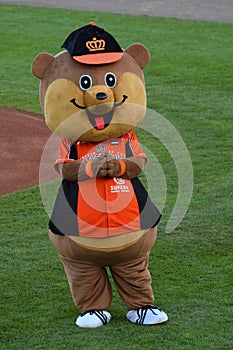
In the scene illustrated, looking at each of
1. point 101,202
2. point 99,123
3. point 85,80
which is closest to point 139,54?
point 85,80

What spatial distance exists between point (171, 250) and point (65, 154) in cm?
183

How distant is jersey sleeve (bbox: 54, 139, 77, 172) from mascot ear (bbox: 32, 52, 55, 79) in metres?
0.43

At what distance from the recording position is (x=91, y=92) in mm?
5637

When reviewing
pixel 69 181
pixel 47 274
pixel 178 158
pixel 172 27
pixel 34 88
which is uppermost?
pixel 172 27

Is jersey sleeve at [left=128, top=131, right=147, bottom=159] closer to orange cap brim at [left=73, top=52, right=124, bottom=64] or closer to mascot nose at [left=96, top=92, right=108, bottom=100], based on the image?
mascot nose at [left=96, top=92, right=108, bottom=100]

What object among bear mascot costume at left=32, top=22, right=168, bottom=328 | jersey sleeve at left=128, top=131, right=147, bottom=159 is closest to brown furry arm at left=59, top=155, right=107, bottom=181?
bear mascot costume at left=32, top=22, right=168, bottom=328

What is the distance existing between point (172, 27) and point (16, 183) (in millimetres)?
8436

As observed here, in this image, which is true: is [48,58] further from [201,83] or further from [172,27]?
[172,27]

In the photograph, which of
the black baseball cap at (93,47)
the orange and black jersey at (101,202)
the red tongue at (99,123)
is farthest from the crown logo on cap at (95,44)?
the orange and black jersey at (101,202)

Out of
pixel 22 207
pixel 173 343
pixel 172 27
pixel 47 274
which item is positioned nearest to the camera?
pixel 173 343

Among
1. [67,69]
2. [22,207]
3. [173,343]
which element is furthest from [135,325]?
[22,207]

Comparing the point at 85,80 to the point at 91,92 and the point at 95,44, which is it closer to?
the point at 91,92

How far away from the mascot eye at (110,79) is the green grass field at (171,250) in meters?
1.48

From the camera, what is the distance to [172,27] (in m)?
16.8
